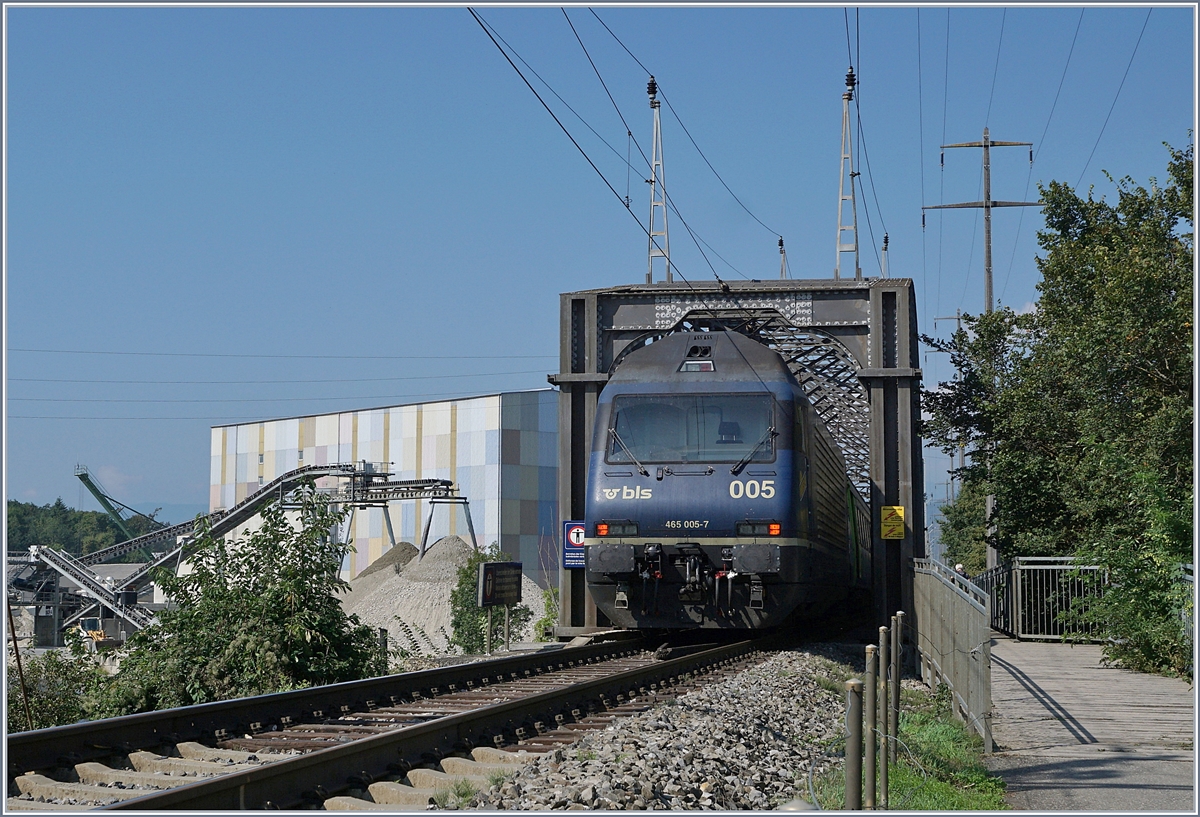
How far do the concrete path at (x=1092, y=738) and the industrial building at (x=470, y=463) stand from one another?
134ft

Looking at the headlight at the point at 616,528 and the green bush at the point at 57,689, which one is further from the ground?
the headlight at the point at 616,528

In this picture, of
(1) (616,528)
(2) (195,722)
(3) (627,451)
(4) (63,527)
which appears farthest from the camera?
(4) (63,527)

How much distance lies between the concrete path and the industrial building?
40.9m

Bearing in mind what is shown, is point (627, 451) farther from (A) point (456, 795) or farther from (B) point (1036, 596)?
(B) point (1036, 596)

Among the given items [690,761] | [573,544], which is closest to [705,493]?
[573,544]

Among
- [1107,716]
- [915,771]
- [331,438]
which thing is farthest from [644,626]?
[331,438]

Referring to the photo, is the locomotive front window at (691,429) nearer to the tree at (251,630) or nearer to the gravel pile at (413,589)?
the tree at (251,630)

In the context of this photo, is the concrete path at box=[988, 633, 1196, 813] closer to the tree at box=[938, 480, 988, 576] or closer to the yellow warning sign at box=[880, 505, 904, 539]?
the yellow warning sign at box=[880, 505, 904, 539]

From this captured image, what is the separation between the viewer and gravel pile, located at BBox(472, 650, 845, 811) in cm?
652

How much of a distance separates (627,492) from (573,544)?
6454 millimetres

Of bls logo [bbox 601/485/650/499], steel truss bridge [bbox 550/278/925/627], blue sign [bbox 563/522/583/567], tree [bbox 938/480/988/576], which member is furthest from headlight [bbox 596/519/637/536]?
tree [bbox 938/480/988/576]

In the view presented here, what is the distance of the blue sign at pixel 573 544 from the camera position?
21.5m

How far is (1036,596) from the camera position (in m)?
21.9

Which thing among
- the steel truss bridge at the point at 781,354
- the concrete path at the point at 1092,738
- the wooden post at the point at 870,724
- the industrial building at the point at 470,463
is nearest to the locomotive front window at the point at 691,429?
the concrete path at the point at 1092,738
